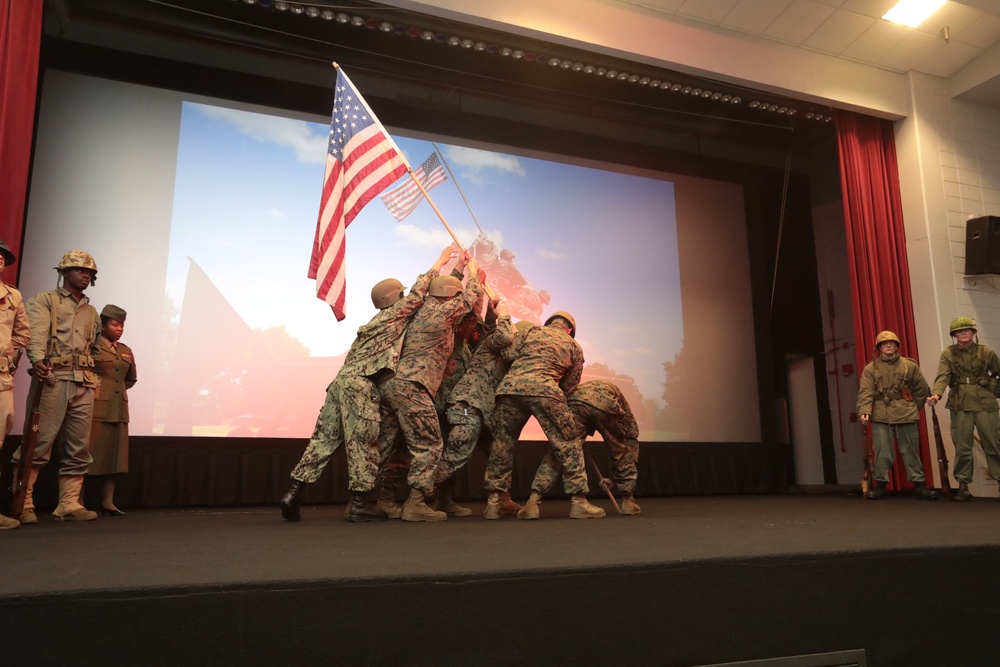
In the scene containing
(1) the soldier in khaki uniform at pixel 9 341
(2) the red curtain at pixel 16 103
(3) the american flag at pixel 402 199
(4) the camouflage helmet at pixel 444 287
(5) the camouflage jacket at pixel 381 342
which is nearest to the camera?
(1) the soldier in khaki uniform at pixel 9 341

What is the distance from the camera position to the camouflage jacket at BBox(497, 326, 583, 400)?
4289mm

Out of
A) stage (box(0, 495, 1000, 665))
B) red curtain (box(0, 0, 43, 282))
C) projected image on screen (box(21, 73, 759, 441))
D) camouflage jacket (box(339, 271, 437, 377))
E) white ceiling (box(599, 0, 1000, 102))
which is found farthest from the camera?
white ceiling (box(599, 0, 1000, 102))

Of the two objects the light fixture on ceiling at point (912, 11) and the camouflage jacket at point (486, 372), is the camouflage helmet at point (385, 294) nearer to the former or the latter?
the camouflage jacket at point (486, 372)

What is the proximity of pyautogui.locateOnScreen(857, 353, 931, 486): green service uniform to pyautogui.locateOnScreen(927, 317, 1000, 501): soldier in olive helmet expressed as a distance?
0.24 m

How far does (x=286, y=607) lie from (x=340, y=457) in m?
4.92

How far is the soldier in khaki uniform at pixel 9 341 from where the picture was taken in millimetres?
3871

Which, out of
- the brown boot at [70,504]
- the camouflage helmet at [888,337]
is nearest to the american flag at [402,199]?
the brown boot at [70,504]

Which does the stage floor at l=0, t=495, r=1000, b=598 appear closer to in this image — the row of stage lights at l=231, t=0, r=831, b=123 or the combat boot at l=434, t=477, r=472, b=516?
the combat boot at l=434, t=477, r=472, b=516

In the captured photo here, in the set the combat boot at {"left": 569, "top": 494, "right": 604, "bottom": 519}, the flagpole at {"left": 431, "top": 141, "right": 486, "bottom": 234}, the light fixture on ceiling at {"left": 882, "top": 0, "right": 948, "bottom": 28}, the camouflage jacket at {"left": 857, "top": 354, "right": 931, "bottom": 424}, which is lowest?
the combat boot at {"left": 569, "top": 494, "right": 604, "bottom": 519}

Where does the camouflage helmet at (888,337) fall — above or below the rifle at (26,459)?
above

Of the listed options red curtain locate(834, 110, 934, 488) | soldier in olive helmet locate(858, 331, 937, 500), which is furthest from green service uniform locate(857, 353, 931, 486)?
red curtain locate(834, 110, 934, 488)

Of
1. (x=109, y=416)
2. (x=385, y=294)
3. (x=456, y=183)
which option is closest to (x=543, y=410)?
(x=385, y=294)

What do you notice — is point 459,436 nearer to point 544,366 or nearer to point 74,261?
point 544,366

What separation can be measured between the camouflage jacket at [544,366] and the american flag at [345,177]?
1.28 m
